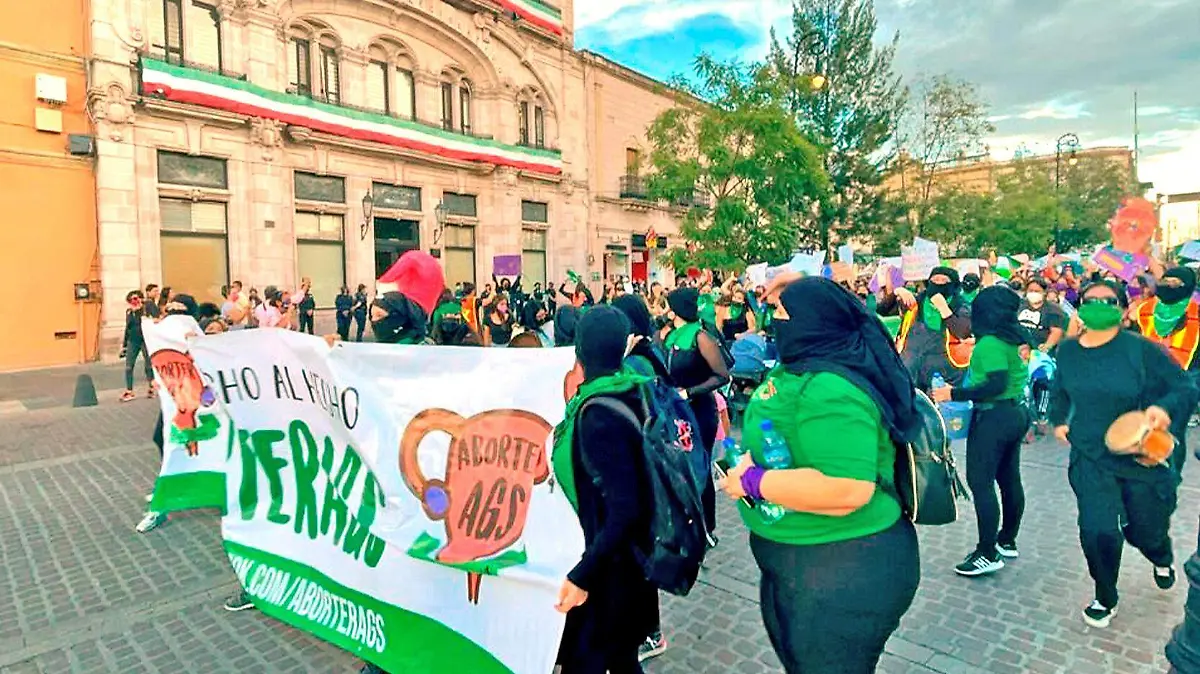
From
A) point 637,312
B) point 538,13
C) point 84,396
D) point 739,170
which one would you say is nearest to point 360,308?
point 84,396

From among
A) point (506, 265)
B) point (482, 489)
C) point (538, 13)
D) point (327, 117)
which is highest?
point (538, 13)

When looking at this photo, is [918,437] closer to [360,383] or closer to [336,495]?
[360,383]

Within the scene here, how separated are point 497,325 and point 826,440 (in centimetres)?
1286

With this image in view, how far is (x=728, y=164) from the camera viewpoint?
A: 56.4 feet

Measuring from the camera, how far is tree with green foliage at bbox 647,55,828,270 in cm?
1694

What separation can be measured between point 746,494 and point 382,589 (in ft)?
7.10

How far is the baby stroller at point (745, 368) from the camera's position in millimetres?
9547

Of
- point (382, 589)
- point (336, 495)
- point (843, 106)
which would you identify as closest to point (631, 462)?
point (382, 589)

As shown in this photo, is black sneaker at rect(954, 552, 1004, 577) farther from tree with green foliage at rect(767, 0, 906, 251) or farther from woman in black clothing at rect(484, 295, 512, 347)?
tree with green foliage at rect(767, 0, 906, 251)

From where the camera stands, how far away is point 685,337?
17.4 ft

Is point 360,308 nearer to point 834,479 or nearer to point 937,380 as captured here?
point 937,380

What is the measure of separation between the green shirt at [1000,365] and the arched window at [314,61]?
72.4ft

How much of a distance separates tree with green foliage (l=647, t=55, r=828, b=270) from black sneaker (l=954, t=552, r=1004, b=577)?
13.6 meters

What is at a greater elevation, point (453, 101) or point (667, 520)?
point (453, 101)
